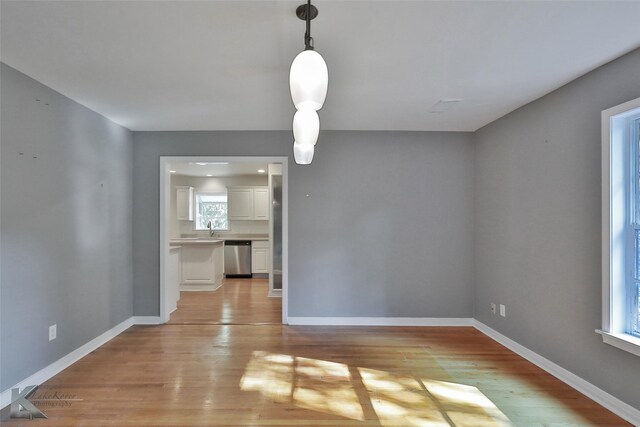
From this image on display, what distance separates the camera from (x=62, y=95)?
2.92m

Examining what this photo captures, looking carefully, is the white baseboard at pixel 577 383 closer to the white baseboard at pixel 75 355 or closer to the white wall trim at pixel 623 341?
the white wall trim at pixel 623 341

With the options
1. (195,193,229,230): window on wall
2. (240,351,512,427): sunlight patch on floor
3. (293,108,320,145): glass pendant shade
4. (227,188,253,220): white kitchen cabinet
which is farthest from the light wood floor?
(195,193,229,230): window on wall

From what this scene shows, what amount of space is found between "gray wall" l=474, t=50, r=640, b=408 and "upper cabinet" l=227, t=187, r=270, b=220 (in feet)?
17.1

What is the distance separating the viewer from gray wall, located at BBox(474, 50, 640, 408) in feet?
7.77

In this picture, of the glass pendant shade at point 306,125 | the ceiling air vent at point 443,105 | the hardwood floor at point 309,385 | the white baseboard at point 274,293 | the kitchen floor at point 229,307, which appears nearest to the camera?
the glass pendant shade at point 306,125

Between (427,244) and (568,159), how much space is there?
1849 millimetres

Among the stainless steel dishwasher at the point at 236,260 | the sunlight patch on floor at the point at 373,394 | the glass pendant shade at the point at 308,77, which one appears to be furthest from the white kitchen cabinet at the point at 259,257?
the glass pendant shade at the point at 308,77

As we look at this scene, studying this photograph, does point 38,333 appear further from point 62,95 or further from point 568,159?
point 568,159

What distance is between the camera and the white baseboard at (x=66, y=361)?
2325 millimetres

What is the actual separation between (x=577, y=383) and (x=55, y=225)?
4.54m

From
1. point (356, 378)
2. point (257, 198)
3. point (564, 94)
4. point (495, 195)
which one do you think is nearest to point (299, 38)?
point (564, 94)

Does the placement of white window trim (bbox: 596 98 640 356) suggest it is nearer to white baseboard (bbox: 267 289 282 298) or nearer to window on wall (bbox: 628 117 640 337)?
window on wall (bbox: 628 117 640 337)

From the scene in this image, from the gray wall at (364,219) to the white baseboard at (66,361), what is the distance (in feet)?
1.43
